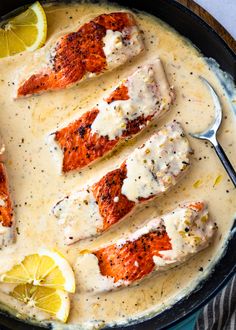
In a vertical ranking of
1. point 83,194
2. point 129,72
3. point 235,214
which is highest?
point 129,72

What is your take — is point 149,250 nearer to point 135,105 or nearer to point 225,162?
point 225,162

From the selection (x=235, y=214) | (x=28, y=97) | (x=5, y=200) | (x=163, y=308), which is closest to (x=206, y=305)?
(x=163, y=308)

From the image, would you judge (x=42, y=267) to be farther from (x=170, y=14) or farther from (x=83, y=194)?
(x=170, y=14)

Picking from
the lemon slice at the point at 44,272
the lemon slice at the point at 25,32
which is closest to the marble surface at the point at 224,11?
the lemon slice at the point at 25,32

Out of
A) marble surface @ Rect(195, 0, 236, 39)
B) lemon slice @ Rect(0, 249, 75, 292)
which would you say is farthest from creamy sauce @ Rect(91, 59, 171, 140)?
lemon slice @ Rect(0, 249, 75, 292)

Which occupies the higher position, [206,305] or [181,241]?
[181,241]

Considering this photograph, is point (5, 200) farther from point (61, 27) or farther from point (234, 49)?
point (234, 49)
